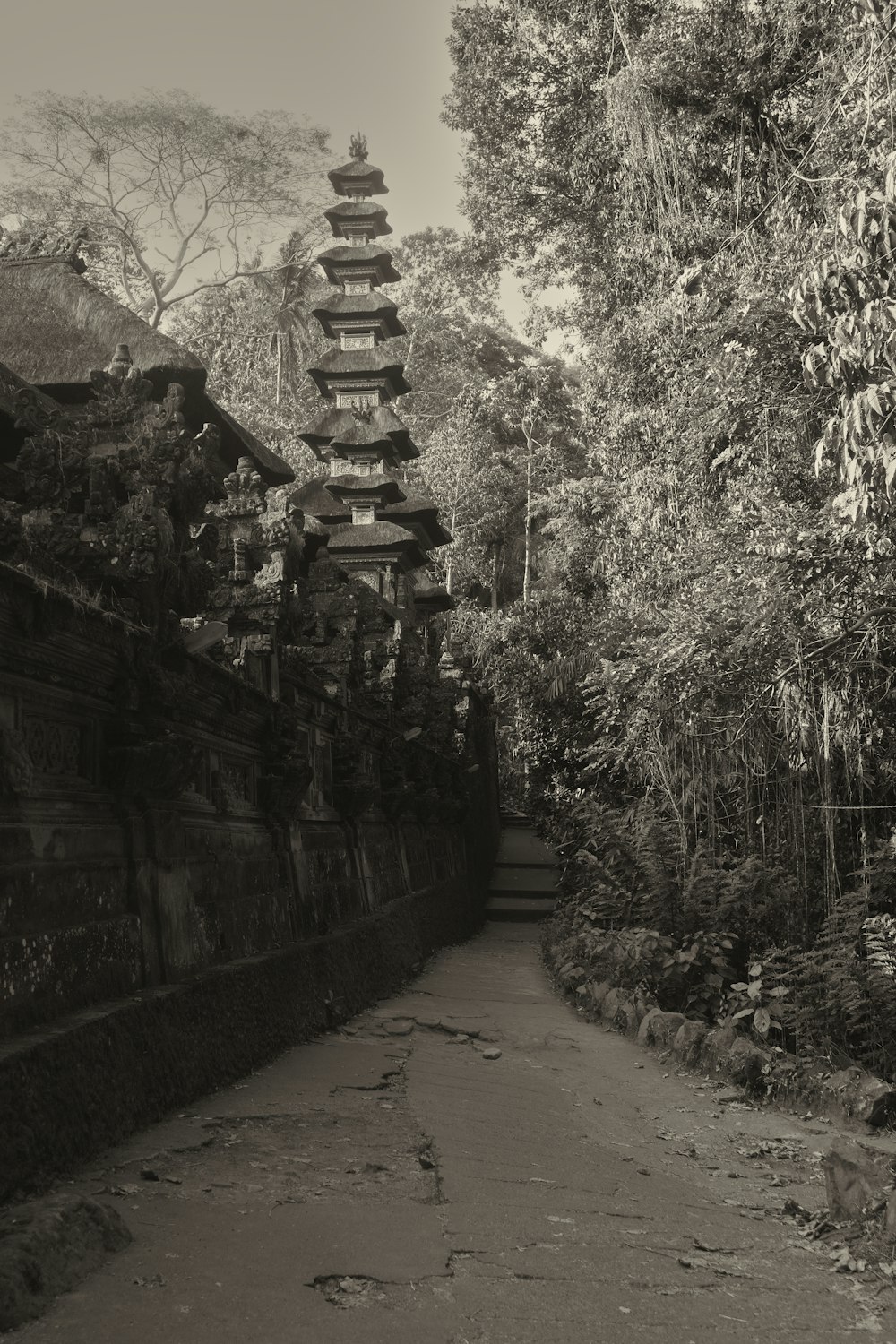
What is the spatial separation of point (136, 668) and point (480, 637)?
2002cm

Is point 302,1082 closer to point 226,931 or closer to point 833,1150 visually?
point 226,931

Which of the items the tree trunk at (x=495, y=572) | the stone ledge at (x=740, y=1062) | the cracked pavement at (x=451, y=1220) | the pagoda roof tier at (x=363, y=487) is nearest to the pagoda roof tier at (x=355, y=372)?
the pagoda roof tier at (x=363, y=487)

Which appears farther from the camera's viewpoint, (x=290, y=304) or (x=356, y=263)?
(x=290, y=304)

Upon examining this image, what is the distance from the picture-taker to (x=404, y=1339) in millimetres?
2854

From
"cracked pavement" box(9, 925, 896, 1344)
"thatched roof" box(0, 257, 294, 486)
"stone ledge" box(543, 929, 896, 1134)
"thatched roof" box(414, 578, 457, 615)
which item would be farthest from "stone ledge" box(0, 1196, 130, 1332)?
"thatched roof" box(414, 578, 457, 615)

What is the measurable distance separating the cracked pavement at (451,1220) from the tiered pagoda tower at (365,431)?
16553 millimetres

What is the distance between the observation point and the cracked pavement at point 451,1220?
9.67 feet

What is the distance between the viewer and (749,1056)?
22.2ft

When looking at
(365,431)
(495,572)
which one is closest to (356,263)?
(365,431)

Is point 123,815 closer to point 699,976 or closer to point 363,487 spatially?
point 699,976

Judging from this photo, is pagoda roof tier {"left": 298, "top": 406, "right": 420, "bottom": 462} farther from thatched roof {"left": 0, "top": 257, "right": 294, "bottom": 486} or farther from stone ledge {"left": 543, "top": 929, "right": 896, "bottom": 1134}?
stone ledge {"left": 543, "top": 929, "right": 896, "bottom": 1134}

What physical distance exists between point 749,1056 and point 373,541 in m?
16.2

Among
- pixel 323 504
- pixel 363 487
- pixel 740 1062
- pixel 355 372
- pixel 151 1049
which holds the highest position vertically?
pixel 355 372

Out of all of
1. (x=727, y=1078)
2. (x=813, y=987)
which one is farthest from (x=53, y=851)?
(x=813, y=987)
